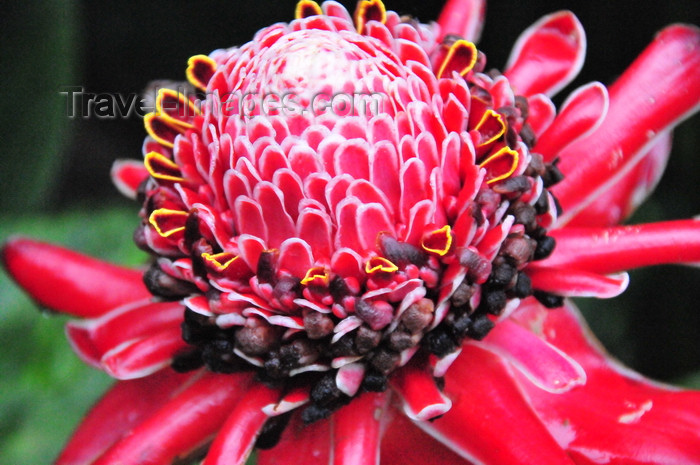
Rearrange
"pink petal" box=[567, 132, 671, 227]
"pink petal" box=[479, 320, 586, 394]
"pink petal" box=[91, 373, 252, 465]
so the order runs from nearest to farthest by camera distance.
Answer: "pink petal" box=[479, 320, 586, 394]
"pink petal" box=[91, 373, 252, 465]
"pink petal" box=[567, 132, 671, 227]

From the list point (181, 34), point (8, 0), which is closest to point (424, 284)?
point (8, 0)

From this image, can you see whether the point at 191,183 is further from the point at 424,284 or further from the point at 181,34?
the point at 181,34

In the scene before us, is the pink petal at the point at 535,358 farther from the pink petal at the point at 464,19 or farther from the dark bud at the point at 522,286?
the pink petal at the point at 464,19

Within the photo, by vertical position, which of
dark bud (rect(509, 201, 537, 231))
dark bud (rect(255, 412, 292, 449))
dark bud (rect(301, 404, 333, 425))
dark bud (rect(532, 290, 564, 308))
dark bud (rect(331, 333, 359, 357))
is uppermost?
dark bud (rect(509, 201, 537, 231))

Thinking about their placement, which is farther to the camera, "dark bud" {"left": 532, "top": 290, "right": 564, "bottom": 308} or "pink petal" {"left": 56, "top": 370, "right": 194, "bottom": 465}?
"pink petal" {"left": 56, "top": 370, "right": 194, "bottom": 465}

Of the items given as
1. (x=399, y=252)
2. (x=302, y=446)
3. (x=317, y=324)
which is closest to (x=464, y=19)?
(x=399, y=252)

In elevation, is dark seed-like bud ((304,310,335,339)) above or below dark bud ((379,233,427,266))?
below

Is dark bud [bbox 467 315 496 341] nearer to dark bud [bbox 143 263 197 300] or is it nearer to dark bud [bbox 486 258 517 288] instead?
dark bud [bbox 486 258 517 288]

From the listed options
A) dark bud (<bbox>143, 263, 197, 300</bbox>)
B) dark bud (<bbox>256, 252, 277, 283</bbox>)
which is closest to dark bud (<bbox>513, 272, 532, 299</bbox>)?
dark bud (<bbox>256, 252, 277, 283</bbox>)
